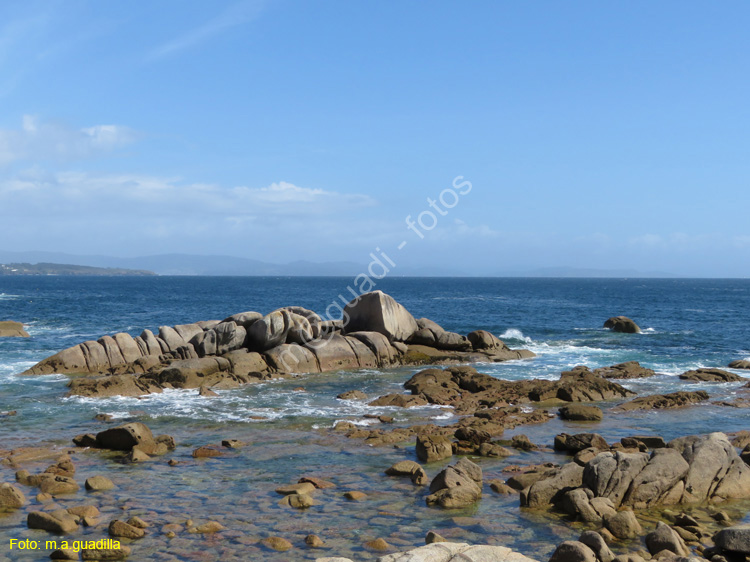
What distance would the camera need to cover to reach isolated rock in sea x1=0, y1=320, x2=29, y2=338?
45.5m

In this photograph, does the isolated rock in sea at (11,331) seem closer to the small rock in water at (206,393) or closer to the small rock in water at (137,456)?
the small rock in water at (206,393)

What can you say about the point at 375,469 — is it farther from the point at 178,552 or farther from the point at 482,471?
the point at 178,552

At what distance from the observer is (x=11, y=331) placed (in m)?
46.1

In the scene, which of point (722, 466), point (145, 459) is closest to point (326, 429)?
point (145, 459)

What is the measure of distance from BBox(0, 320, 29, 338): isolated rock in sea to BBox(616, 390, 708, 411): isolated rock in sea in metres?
41.7

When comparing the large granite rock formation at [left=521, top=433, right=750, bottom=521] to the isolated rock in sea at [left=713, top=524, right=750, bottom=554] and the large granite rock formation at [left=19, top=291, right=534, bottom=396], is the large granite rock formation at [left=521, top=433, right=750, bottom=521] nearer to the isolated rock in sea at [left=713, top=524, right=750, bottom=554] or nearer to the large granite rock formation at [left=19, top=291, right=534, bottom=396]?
the isolated rock in sea at [left=713, top=524, right=750, bottom=554]

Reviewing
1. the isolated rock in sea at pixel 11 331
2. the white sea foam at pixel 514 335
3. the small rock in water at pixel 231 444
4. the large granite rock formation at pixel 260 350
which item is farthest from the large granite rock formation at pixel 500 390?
the isolated rock in sea at pixel 11 331

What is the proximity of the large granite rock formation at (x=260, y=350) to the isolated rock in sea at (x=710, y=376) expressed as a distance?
32.3 ft

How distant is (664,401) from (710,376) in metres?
8.31

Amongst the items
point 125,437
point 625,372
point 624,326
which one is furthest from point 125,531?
point 624,326

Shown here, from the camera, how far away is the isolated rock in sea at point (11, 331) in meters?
45.5

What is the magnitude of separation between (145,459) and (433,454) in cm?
788

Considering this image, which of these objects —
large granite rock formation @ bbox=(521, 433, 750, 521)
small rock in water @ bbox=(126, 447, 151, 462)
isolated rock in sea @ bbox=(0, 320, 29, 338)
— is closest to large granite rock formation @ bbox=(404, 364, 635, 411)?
large granite rock formation @ bbox=(521, 433, 750, 521)

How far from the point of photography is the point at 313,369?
3278 centimetres
